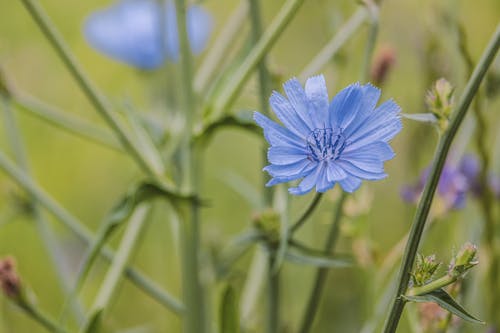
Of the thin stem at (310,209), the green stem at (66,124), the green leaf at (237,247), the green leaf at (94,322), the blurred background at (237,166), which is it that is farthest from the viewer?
the blurred background at (237,166)

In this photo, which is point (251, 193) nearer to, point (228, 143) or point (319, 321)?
point (319, 321)

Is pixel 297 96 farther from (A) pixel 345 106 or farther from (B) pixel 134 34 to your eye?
(B) pixel 134 34

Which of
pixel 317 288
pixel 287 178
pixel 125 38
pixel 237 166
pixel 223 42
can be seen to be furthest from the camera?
pixel 237 166

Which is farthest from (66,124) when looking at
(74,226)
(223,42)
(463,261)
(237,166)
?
(237,166)

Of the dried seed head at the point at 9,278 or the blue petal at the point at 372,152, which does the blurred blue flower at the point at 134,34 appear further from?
the blue petal at the point at 372,152

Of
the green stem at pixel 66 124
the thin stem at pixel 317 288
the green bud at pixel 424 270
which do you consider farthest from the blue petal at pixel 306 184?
the green stem at pixel 66 124

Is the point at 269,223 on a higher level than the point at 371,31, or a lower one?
lower

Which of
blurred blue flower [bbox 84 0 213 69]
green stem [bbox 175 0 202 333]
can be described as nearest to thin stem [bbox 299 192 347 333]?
green stem [bbox 175 0 202 333]
